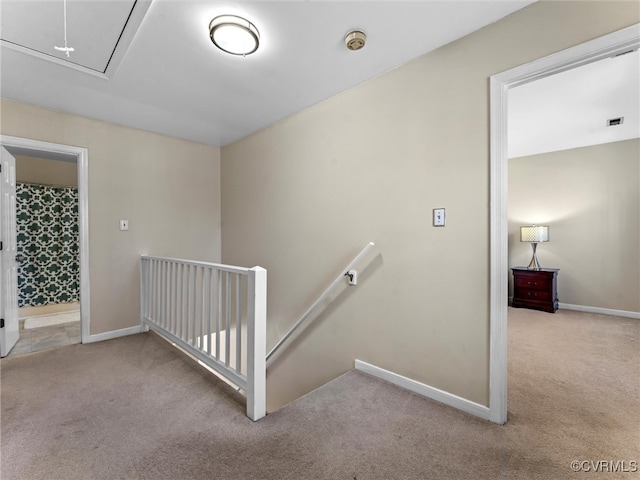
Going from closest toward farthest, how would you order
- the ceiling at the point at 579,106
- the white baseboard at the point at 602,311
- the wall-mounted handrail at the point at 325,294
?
the wall-mounted handrail at the point at 325,294
the ceiling at the point at 579,106
the white baseboard at the point at 602,311

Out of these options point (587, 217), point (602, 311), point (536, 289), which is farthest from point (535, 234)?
point (602, 311)

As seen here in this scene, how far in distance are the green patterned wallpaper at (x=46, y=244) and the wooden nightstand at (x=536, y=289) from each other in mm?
6740

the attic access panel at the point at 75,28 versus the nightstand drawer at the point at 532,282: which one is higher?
the attic access panel at the point at 75,28

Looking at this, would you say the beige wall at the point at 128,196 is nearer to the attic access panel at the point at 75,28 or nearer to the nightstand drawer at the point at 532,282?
the attic access panel at the point at 75,28

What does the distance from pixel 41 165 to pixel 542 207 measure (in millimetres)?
7520

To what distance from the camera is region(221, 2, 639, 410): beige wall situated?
5.40 feet

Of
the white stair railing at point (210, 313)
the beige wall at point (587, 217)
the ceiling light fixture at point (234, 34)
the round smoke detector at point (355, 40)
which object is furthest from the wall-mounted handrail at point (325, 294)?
the beige wall at point (587, 217)

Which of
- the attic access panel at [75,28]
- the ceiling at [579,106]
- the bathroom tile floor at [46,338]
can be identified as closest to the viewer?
the attic access panel at [75,28]

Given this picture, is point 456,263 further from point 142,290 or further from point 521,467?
point 142,290

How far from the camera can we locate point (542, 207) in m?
4.53

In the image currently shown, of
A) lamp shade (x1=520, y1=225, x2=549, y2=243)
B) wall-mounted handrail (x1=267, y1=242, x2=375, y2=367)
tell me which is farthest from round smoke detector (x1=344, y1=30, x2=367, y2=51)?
lamp shade (x1=520, y1=225, x2=549, y2=243)

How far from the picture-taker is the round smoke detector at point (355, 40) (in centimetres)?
170

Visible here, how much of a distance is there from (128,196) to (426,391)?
3406 mm

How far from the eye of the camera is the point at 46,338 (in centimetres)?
310
